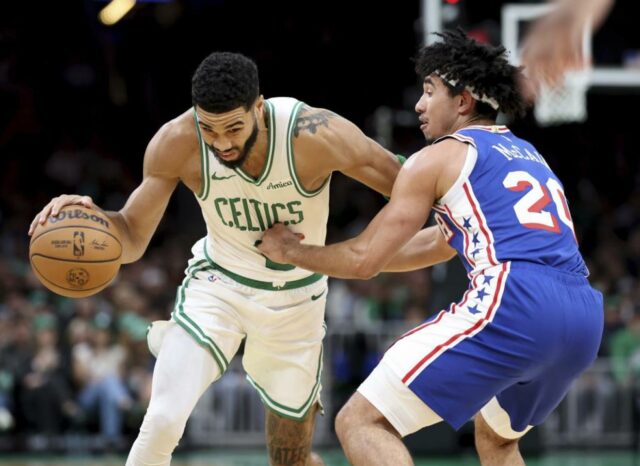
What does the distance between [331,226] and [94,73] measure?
181 inches

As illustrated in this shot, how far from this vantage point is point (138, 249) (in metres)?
6.09

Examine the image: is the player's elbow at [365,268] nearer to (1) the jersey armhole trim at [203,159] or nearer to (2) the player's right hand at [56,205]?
(1) the jersey armhole trim at [203,159]

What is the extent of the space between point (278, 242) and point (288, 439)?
3.77 feet

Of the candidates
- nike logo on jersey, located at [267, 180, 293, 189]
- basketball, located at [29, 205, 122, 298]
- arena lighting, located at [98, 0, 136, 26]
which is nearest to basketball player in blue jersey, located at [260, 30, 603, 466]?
nike logo on jersey, located at [267, 180, 293, 189]

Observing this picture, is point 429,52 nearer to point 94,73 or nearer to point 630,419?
point 630,419

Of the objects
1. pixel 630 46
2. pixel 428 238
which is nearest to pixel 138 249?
pixel 428 238

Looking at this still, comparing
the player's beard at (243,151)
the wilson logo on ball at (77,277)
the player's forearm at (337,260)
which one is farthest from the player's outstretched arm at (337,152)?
the wilson logo on ball at (77,277)

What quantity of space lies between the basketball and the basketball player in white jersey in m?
0.09

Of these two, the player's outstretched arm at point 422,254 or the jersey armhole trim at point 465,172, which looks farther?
the player's outstretched arm at point 422,254

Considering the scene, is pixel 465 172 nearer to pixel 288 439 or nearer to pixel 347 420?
pixel 347 420

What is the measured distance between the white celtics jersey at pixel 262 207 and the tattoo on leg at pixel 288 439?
2.42 ft

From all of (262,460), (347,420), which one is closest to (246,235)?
(347,420)

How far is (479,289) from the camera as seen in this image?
198 inches

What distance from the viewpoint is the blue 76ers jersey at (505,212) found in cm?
505
